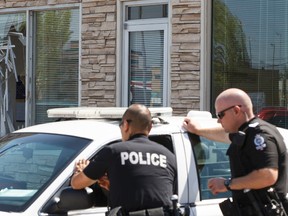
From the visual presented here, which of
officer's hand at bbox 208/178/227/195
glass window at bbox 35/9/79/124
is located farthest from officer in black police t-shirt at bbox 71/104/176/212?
glass window at bbox 35/9/79/124

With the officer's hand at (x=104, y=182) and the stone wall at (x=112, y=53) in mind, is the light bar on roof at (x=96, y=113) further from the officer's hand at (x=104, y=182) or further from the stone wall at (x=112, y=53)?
the stone wall at (x=112, y=53)

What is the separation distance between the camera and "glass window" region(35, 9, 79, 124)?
36.6 feet

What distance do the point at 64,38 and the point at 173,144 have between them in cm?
701

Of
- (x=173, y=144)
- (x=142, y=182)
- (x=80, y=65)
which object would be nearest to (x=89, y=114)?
(x=173, y=144)

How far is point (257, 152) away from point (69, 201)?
1.15 metres

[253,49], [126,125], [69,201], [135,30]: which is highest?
[135,30]

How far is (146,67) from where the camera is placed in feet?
34.2

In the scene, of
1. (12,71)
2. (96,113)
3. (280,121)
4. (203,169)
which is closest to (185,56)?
(280,121)

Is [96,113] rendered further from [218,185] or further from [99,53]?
[99,53]

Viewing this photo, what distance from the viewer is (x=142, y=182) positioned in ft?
12.8

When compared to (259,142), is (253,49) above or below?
above

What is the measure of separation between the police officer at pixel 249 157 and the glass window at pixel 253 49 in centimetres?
539

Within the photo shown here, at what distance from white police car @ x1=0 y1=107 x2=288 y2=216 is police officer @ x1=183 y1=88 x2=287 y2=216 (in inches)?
23.7

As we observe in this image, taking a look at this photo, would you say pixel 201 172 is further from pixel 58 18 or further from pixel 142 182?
pixel 58 18
